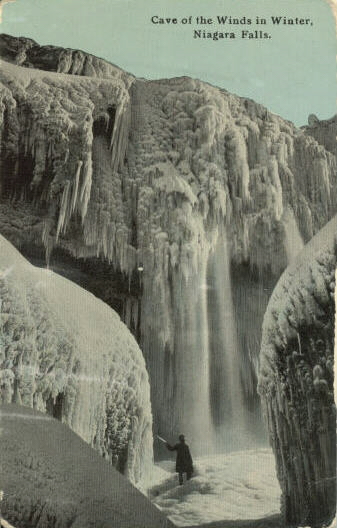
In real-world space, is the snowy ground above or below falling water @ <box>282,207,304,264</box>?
below

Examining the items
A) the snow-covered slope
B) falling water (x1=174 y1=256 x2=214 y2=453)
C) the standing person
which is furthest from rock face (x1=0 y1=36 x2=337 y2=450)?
the snow-covered slope

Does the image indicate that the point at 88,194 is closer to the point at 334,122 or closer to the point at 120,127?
the point at 120,127

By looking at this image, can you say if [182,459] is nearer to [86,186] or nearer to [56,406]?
[56,406]

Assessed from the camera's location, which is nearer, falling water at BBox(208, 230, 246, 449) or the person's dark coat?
the person's dark coat

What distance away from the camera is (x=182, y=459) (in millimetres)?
3131

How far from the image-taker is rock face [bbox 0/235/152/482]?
306 centimetres

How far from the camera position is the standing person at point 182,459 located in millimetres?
3107

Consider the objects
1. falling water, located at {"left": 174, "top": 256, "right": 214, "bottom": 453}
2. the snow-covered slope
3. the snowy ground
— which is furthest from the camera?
falling water, located at {"left": 174, "top": 256, "right": 214, "bottom": 453}

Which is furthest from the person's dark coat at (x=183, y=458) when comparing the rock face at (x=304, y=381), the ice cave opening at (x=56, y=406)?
the ice cave opening at (x=56, y=406)

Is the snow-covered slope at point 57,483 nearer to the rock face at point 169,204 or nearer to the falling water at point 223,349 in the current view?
the rock face at point 169,204

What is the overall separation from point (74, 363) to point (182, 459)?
787mm

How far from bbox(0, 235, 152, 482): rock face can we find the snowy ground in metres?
0.19

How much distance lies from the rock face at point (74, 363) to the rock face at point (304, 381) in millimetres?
730

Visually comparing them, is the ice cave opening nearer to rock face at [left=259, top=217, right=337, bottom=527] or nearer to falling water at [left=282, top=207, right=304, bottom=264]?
rock face at [left=259, top=217, right=337, bottom=527]
